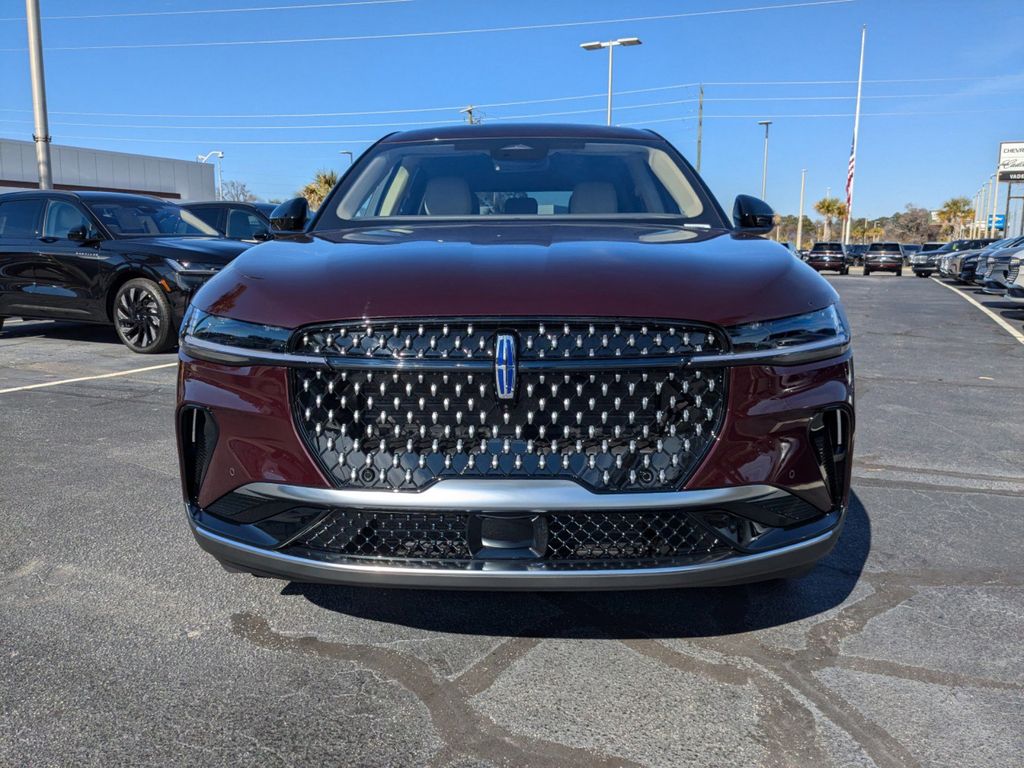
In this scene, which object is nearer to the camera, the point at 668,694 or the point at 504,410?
the point at 504,410

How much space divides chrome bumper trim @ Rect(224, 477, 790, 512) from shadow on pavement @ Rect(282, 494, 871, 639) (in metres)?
0.73

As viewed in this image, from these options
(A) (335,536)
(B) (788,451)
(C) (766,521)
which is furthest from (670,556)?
(A) (335,536)

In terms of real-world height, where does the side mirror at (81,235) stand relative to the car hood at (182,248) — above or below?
above

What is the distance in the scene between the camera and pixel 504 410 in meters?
2.26

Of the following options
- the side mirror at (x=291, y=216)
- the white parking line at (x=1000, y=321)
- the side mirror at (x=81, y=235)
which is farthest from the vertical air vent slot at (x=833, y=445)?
the white parking line at (x=1000, y=321)

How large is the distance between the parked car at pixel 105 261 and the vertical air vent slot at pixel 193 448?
6.81 m

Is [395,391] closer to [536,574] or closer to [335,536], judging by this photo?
[335,536]

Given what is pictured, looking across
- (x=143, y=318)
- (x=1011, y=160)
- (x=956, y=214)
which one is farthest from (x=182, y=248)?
(x=956, y=214)

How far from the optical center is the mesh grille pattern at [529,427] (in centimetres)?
225

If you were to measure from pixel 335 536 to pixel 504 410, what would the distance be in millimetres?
583

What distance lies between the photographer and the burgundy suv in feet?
7.38

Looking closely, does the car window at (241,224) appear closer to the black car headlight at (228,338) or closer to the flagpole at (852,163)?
the black car headlight at (228,338)

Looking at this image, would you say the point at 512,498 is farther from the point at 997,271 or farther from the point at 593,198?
the point at 997,271

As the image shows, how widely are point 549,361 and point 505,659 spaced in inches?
38.4
